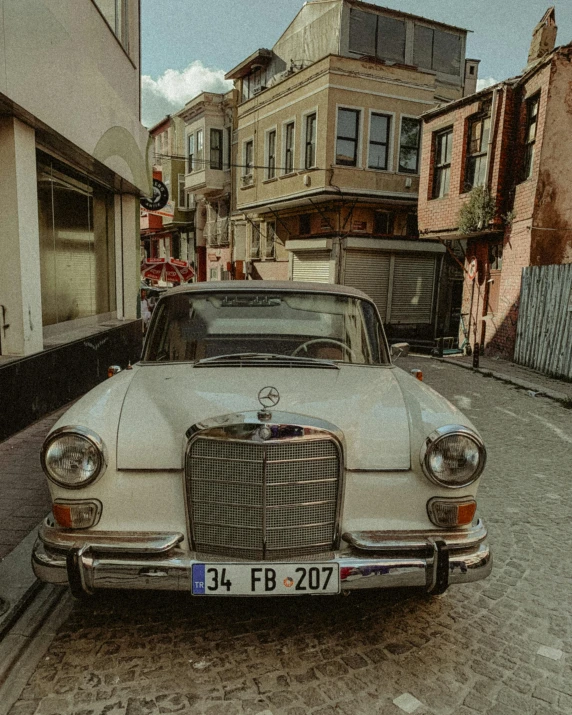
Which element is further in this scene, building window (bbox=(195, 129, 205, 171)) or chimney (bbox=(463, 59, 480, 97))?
building window (bbox=(195, 129, 205, 171))

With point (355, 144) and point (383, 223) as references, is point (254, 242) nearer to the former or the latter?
point (383, 223)

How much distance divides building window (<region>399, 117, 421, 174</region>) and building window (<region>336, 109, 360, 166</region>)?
1890 mm

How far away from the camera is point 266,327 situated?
3803 millimetres

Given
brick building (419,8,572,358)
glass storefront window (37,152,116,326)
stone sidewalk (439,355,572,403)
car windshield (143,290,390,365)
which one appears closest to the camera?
car windshield (143,290,390,365)

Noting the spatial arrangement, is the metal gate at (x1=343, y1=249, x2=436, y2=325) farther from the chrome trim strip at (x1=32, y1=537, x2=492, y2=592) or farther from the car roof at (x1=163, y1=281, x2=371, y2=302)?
the chrome trim strip at (x1=32, y1=537, x2=492, y2=592)

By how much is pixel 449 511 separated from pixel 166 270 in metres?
22.4

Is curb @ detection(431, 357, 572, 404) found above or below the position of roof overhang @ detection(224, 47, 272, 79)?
below

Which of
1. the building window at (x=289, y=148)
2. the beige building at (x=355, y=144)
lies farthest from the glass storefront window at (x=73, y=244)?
the building window at (x=289, y=148)

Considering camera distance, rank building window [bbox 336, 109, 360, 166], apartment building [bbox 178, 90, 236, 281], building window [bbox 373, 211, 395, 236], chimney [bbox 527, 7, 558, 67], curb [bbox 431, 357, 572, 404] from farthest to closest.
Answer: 1. apartment building [bbox 178, 90, 236, 281]
2. building window [bbox 373, 211, 395, 236]
3. building window [bbox 336, 109, 360, 166]
4. chimney [bbox 527, 7, 558, 67]
5. curb [bbox 431, 357, 572, 404]

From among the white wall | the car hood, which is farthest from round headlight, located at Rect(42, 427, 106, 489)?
the white wall

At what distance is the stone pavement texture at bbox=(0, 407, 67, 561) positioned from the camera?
3772mm

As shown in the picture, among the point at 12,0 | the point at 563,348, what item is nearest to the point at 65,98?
the point at 12,0

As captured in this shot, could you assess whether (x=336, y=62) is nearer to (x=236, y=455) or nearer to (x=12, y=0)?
(x=12, y=0)

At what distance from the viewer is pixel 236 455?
250 cm
